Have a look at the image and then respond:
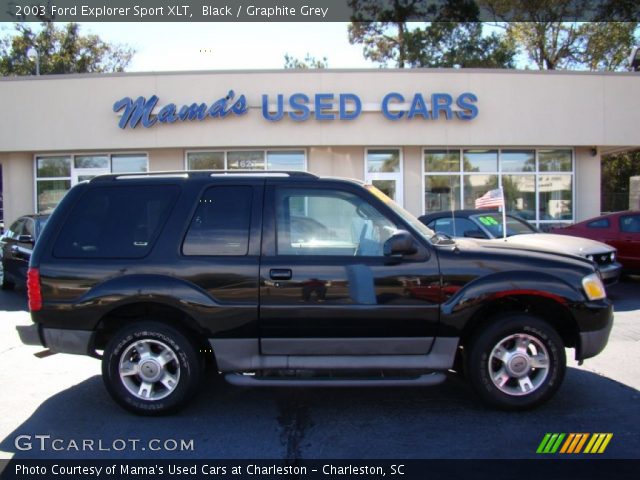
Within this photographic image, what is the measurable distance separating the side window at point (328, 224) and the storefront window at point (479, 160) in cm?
1283

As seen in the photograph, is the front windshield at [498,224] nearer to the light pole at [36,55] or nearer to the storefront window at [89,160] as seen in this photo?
the storefront window at [89,160]

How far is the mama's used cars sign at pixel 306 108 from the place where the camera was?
15.2 metres

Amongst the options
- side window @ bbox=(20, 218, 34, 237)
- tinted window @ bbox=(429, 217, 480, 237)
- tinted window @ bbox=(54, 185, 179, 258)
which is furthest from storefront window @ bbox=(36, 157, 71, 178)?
tinted window @ bbox=(54, 185, 179, 258)

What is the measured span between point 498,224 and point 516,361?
5632 mm

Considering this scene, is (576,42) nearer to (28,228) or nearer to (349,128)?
(349,128)

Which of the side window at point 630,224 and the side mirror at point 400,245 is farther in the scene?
the side window at point 630,224

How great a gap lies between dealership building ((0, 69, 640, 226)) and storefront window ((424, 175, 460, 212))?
1.3 inches

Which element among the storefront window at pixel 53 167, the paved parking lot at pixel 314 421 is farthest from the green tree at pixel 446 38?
the paved parking lot at pixel 314 421

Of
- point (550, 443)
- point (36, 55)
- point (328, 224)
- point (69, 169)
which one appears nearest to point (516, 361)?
point (550, 443)

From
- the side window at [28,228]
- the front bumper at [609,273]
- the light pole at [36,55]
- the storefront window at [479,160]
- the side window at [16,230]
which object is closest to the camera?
the front bumper at [609,273]

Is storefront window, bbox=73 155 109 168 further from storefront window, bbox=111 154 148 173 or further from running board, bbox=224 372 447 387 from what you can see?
running board, bbox=224 372 447 387

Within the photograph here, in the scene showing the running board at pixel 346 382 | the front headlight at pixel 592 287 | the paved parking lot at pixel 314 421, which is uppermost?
the front headlight at pixel 592 287

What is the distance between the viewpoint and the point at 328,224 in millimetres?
4430
